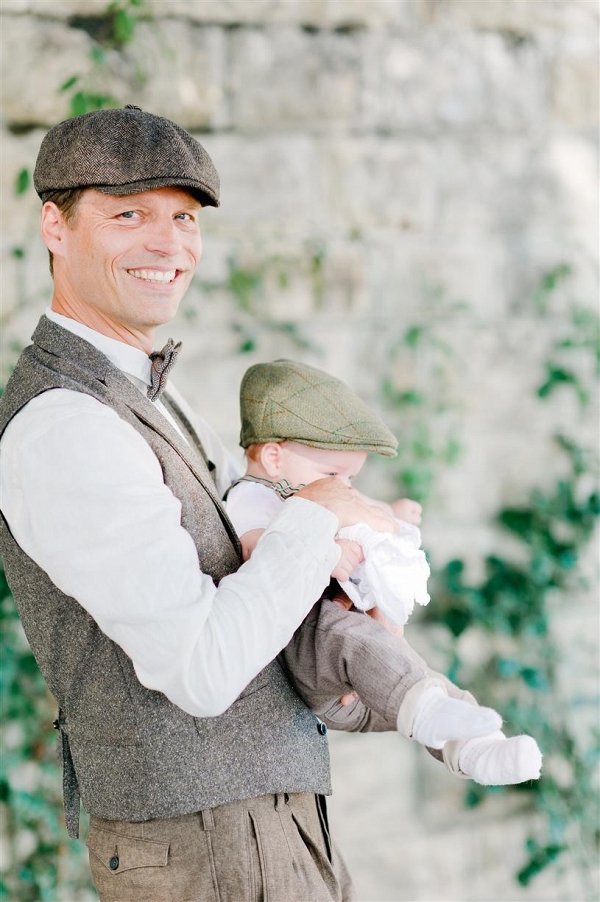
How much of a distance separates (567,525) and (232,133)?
1668 millimetres

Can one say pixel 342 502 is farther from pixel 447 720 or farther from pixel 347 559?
pixel 447 720

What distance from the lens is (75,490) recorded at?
140 cm

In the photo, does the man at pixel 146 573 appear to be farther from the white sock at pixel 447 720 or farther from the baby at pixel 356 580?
the white sock at pixel 447 720

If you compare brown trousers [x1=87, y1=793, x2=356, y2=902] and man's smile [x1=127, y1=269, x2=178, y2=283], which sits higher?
man's smile [x1=127, y1=269, x2=178, y2=283]

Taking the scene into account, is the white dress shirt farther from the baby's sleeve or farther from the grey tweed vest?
the baby's sleeve

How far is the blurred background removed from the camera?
9.21ft

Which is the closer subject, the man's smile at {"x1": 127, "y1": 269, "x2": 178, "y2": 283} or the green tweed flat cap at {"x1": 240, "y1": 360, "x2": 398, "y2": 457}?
the man's smile at {"x1": 127, "y1": 269, "x2": 178, "y2": 283}

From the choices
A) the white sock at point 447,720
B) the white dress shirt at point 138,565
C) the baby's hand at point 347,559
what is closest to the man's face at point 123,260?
the white dress shirt at point 138,565

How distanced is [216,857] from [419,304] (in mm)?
2038

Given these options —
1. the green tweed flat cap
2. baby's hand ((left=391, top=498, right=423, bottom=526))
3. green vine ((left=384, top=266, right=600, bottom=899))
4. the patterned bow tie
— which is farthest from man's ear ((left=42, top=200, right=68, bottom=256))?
green vine ((left=384, top=266, right=600, bottom=899))

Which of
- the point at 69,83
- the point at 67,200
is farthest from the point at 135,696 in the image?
the point at 69,83

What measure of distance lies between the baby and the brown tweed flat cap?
48 cm

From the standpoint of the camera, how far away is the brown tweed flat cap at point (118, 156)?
1.59 metres

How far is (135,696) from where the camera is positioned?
1.55 meters
